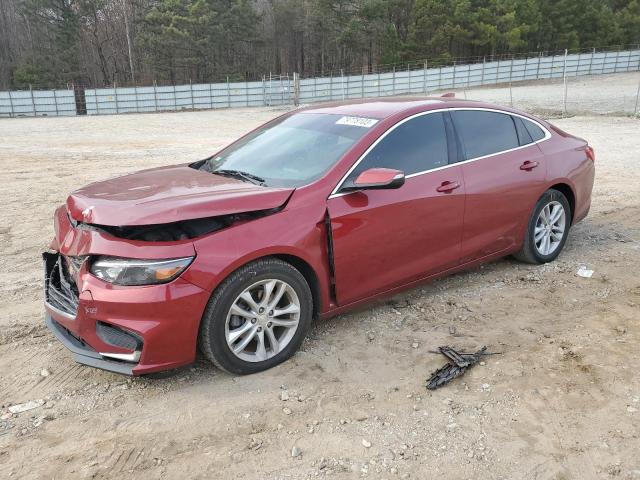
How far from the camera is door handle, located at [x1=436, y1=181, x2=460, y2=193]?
4.11 metres

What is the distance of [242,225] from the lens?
3223mm

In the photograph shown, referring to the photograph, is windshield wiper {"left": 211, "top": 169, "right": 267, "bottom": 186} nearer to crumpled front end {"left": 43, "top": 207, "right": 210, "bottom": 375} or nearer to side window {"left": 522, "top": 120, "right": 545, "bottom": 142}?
crumpled front end {"left": 43, "top": 207, "right": 210, "bottom": 375}

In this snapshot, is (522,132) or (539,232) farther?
(539,232)

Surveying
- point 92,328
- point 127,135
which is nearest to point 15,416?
point 92,328

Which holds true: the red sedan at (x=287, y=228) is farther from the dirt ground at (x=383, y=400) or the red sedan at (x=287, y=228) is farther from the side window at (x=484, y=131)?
the dirt ground at (x=383, y=400)

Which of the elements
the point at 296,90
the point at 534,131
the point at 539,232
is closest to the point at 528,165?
the point at 534,131

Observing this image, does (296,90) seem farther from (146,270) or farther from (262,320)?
(146,270)

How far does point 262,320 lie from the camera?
11.0 feet

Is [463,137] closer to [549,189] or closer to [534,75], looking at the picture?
[549,189]

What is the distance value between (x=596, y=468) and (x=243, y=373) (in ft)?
6.39

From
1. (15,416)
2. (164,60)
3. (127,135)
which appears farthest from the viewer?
(164,60)

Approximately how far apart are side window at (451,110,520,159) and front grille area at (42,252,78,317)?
303cm

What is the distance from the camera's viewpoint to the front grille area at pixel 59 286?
3.27 metres

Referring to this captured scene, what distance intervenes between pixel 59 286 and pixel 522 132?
3941 millimetres
